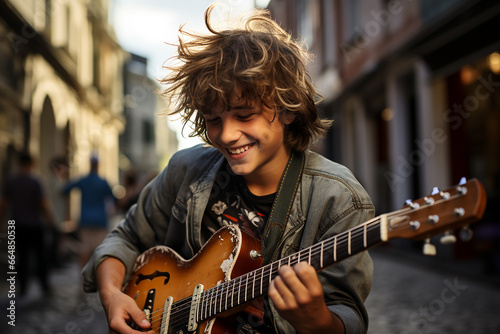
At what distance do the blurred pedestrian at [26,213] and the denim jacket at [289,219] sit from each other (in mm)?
5250

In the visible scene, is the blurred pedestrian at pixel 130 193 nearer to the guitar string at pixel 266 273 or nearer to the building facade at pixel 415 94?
the building facade at pixel 415 94

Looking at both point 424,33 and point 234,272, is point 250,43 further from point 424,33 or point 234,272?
point 424,33

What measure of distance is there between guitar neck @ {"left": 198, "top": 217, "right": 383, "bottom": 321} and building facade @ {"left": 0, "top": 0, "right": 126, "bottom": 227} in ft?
28.0

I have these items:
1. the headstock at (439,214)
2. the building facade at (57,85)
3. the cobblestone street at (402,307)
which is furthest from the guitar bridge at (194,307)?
the building facade at (57,85)

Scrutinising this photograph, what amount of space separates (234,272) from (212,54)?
2.70 ft

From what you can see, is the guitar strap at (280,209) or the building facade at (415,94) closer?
the guitar strap at (280,209)

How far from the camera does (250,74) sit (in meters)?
1.96

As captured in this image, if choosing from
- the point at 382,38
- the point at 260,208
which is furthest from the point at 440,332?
the point at 382,38

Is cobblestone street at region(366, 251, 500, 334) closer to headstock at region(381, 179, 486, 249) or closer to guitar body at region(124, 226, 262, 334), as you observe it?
guitar body at region(124, 226, 262, 334)

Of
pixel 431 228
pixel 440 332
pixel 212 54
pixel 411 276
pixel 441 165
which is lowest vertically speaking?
pixel 411 276

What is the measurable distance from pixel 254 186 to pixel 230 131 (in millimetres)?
314

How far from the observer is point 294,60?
2137mm

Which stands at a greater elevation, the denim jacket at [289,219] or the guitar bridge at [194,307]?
the denim jacket at [289,219]

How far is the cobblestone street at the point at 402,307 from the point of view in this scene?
5.08m
